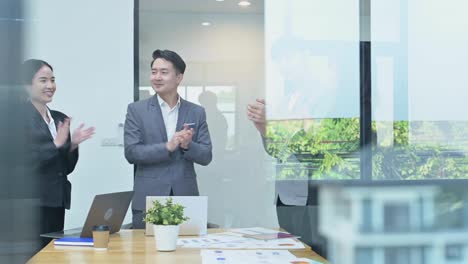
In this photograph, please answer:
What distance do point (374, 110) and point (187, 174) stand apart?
6.51ft

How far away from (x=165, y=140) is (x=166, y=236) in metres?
1.22

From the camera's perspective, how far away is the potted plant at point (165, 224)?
2.01 metres

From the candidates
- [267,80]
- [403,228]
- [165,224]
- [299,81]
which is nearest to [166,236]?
[165,224]

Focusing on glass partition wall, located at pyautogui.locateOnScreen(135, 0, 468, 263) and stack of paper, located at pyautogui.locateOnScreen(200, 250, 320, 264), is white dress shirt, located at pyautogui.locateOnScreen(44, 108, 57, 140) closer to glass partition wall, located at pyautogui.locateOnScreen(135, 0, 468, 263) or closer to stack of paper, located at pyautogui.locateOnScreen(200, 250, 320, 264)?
glass partition wall, located at pyautogui.locateOnScreen(135, 0, 468, 263)

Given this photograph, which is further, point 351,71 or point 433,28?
point 351,71

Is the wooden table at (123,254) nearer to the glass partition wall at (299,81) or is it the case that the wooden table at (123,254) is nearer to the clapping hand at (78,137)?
the clapping hand at (78,137)

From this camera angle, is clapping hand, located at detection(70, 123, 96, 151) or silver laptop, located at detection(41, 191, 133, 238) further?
clapping hand, located at detection(70, 123, 96, 151)

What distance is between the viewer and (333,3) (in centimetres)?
450

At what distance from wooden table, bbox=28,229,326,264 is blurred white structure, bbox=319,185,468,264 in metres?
1.15

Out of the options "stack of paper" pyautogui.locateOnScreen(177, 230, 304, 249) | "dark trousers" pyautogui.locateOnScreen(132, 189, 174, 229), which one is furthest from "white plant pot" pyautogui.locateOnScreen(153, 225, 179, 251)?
"dark trousers" pyautogui.locateOnScreen(132, 189, 174, 229)

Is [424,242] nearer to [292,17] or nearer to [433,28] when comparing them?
[433,28]

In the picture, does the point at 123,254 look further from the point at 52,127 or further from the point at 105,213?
the point at 52,127

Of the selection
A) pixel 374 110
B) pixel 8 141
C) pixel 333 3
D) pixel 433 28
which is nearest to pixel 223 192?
pixel 374 110

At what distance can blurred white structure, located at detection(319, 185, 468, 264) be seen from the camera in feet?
1.98
